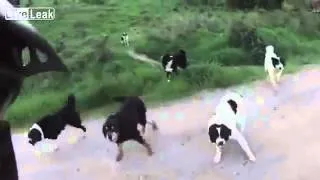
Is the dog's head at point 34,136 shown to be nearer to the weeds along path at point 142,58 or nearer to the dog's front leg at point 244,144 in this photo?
the weeds along path at point 142,58

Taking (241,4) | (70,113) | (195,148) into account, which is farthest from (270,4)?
(70,113)

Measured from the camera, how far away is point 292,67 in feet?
3.69

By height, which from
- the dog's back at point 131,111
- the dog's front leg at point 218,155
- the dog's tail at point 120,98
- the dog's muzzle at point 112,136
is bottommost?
the dog's front leg at point 218,155

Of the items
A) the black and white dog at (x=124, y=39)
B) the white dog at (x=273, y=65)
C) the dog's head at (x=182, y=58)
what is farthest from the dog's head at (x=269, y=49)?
the black and white dog at (x=124, y=39)

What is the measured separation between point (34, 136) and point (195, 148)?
0.27 m

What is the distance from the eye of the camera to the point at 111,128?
3.61 ft

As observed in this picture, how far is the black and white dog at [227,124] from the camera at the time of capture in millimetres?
1087

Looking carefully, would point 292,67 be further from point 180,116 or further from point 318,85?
point 180,116

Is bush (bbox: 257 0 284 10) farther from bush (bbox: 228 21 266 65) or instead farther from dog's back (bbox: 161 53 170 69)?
dog's back (bbox: 161 53 170 69)

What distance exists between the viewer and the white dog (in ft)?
3.64

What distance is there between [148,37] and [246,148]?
0.25 metres

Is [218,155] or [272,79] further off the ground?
[272,79]

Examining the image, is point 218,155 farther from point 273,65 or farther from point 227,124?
point 273,65
